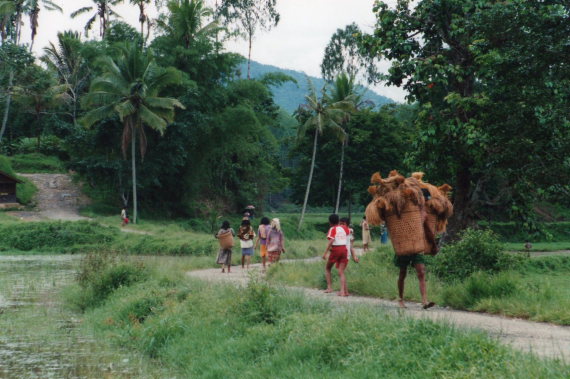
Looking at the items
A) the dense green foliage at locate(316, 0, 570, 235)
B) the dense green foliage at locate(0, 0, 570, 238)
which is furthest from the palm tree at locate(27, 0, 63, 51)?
the dense green foliage at locate(316, 0, 570, 235)

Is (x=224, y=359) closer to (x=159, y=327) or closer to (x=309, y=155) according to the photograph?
(x=159, y=327)

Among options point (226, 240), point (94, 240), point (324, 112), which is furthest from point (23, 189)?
point (226, 240)

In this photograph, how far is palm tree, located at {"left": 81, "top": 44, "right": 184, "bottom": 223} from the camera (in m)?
36.2

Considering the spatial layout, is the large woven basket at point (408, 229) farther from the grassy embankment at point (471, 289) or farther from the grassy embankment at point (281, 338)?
the grassy embankment at point (281, 338)

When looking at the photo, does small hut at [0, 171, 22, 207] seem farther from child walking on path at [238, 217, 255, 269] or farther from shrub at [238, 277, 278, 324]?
shrub at [238, 277, 278, 324]

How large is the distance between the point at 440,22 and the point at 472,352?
442 inches

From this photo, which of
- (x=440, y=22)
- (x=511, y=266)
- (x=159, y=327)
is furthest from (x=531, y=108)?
(x=159, y=327)

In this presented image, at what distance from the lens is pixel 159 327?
959 centimetres

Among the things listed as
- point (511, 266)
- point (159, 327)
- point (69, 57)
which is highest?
point (69, 57)

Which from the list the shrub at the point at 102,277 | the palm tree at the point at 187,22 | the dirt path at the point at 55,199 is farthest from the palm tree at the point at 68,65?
the shrub at the point at 102,277

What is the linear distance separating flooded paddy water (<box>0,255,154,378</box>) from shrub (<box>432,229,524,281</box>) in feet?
21.1

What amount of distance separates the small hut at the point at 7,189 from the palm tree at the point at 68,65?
16531mm

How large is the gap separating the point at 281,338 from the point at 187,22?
36.7 meters

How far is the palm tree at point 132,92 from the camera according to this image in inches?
1423
